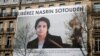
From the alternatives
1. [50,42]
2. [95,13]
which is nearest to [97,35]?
[95,13]

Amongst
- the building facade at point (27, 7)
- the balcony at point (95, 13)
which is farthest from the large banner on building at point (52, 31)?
the balcony at point (95, 13)

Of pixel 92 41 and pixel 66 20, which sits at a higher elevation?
pixel 66 20

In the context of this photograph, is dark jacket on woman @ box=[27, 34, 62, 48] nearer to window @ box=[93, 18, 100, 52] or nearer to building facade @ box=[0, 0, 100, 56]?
building facade @ box=[0, 0, 100, 56]

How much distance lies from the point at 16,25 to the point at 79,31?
1260 cm

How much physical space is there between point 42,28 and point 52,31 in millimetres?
1999

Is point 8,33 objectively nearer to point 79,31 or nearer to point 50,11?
point 50,11

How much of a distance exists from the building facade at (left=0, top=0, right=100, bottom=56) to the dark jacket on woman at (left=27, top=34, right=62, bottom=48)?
416 centimetres

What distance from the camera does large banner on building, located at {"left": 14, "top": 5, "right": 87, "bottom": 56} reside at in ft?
162

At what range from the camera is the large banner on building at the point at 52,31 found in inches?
1948

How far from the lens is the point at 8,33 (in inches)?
2185

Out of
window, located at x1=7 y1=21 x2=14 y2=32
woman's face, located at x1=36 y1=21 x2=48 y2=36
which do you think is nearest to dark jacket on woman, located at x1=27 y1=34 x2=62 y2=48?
woman's face, located at x1=36 y1=21 x2=48 y2=36

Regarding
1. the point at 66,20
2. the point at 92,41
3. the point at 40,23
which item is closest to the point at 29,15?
the point at 40,23

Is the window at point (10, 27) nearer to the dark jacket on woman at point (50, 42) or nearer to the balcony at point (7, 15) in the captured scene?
the balcony at point (7, 15)

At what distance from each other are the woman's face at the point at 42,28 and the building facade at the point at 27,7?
160 inches
